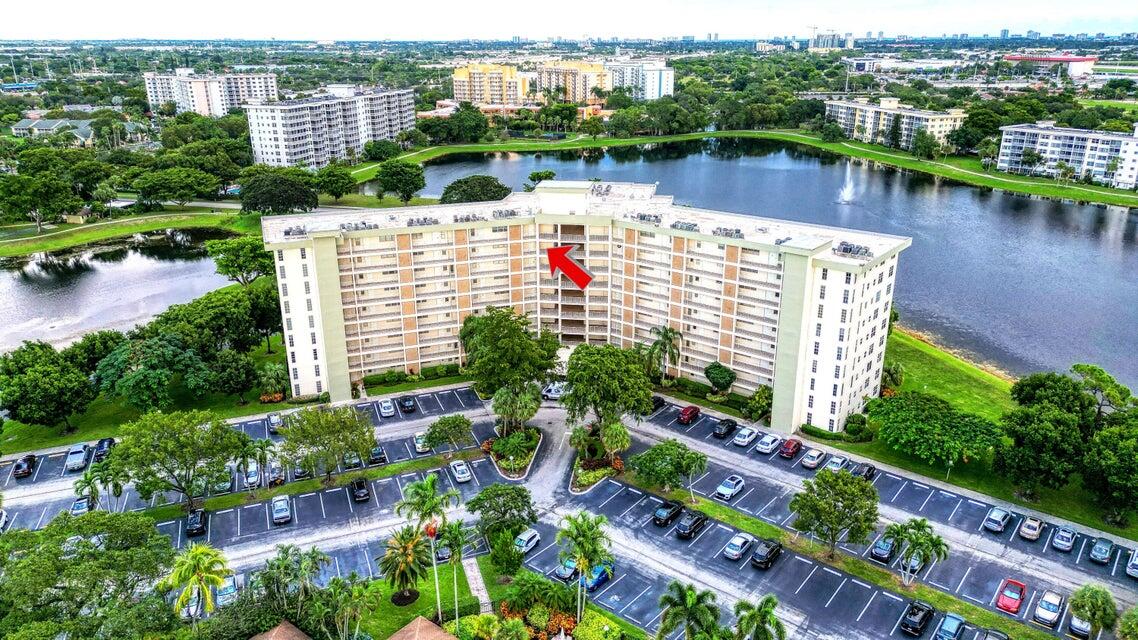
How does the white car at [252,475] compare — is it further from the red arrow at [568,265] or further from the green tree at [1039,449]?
the green tree at [1039,449]

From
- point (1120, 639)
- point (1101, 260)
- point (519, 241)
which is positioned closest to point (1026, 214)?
point (1101, 260)

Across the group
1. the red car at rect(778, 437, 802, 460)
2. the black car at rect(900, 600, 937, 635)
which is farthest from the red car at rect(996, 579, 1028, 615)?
the red car at rect(778, 437, 802, 460)

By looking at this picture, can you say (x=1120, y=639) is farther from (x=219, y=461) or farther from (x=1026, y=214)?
(x=1026, y=214)

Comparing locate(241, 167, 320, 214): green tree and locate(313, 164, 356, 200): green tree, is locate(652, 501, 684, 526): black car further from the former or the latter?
locate(313, 164, 356, 200): green tree

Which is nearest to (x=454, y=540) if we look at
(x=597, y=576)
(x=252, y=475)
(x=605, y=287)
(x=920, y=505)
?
(x=597, y=576)

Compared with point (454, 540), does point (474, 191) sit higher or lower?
higher

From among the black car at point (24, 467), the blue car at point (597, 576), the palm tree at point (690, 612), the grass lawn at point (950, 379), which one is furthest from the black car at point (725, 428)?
the black car at point (24, 467)

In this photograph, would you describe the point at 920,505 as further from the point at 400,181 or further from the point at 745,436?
the point at 400,181
